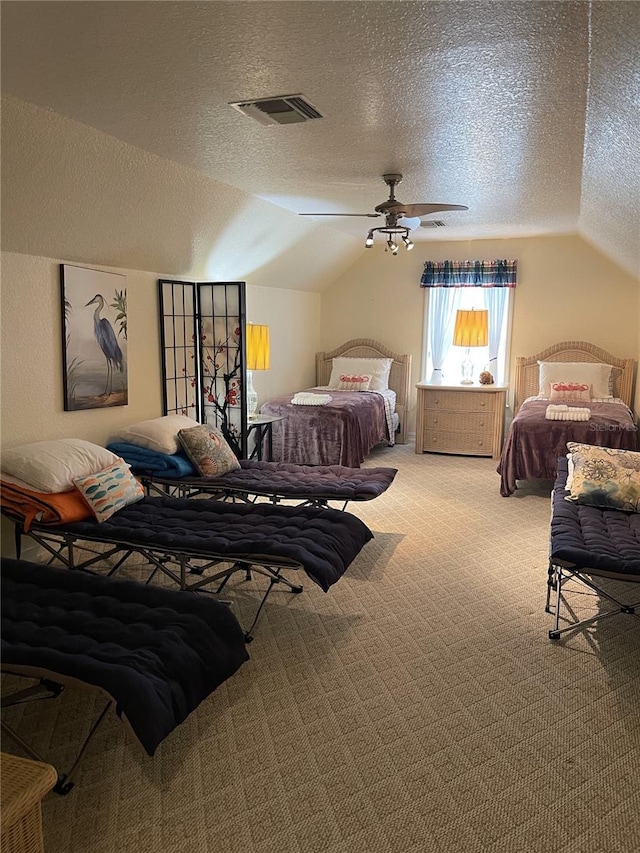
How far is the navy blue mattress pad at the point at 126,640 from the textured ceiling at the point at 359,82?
1904mm

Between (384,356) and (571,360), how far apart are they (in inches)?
80.8

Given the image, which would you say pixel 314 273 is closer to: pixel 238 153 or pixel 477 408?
pixel 477 408

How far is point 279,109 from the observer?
259 centimetres

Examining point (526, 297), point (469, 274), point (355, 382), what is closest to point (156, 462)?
point (355, 382)

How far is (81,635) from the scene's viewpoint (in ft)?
7.09

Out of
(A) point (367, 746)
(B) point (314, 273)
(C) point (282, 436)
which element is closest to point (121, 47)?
(A) point (367, 746)

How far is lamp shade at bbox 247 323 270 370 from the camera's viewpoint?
5.21 metres

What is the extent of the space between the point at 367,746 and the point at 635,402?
17.3ft

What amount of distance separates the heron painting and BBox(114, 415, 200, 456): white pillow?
0.26 metres

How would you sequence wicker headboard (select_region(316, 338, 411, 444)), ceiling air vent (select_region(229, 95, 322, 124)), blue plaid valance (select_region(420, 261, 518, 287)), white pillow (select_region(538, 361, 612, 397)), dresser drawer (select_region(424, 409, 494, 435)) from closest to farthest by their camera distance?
1. ceiling air vent (select_region(229, 95, 322, 124))
2. white pillow (select_region(538, 361, 612, 397))
3. dresser drawer (select_region(424, 409, 494, 435))
4. blue plaid valance (select_region(420, 261, 518, 287))
5. wicker headboard (select_region(316, 338, 411, 444))

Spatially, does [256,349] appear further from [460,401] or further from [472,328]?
[472,328]

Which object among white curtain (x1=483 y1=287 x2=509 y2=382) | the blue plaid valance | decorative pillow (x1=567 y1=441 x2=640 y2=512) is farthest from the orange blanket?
white curtain (x1=483 y1=287 x2=509 y2=382)

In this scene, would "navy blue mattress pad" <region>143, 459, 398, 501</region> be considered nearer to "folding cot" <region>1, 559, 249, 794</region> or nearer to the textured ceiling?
"folding cot" <region>1, 559, 249, 794</region>

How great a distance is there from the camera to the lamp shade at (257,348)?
5215 mm
